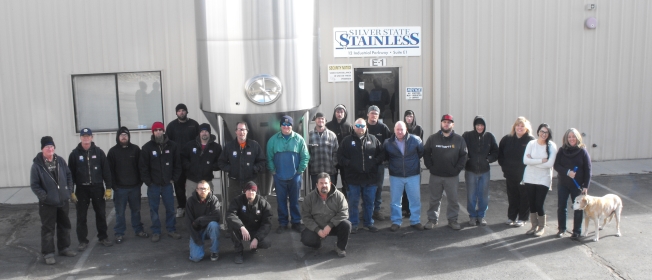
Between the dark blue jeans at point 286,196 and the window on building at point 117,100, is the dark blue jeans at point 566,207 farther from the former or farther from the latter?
the window on building at point 117,100

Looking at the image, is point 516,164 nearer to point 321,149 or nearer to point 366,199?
point 366,199

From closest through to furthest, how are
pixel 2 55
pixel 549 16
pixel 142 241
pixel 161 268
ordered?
1. pixel 161 268
2. pixel 142 241
3. pixel 2 55
4. pixel 549 16

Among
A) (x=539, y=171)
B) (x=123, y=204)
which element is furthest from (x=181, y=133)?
(x=539, y=171)

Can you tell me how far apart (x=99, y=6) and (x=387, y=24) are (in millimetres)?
5479

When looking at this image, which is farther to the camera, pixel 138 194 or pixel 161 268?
pixel 138 194

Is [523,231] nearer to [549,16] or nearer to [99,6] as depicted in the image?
[549,16]

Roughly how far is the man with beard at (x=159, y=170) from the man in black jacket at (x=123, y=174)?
111mm

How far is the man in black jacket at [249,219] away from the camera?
7766 mm

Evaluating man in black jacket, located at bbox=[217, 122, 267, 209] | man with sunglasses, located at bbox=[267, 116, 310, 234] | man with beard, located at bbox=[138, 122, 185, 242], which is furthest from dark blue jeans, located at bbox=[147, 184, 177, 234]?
man with sunglasses, located at bbox=[267, 116, 310, 234]

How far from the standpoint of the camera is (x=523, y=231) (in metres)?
8.78

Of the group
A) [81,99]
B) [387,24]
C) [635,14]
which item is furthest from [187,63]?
[635,14]

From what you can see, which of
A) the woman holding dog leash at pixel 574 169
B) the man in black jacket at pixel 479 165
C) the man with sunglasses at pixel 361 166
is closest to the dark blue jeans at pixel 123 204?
the man with sunglasses at pixel 361 166

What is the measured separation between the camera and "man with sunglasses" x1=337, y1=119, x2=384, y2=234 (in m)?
8.80

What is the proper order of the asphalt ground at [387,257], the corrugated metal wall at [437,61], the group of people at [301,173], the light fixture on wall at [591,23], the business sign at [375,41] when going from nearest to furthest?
the asphalt ground at [387,257], the group of people at [301,173], the corrugated metal wall at [437,61], the business sign at [375,41], the light fixture on wall at [591,23]
